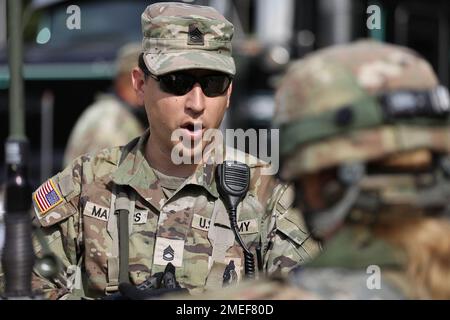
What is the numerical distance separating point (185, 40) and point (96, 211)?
58 cm

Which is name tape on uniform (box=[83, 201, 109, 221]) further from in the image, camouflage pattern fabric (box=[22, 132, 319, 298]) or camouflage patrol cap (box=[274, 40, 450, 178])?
camouflage patrol cap (box=[274, 40, 450, 178])

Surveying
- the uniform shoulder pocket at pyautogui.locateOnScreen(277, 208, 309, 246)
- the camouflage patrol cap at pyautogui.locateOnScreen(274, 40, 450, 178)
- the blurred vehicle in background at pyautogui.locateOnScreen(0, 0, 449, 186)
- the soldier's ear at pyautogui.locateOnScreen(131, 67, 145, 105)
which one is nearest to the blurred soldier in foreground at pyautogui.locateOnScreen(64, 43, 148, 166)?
the blurred vehicle in background at pyautogui.locateOnScreen(0, 0, 449, 186)

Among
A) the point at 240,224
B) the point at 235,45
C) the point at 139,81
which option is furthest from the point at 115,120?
the point at 240,224

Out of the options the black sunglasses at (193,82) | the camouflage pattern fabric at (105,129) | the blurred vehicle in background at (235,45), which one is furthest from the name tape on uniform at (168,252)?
the blurred vehicle in background at (235,45)

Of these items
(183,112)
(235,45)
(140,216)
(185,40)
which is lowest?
(140,216)

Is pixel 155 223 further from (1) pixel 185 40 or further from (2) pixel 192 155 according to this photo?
(1) pixel 185 40

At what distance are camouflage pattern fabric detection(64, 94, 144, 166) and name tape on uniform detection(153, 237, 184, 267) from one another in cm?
302

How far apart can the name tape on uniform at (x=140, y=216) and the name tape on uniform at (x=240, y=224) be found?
0.49ft

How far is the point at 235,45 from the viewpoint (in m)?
9.33

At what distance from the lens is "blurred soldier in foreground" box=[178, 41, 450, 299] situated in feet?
Result: 7.59

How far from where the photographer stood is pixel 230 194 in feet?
11.7

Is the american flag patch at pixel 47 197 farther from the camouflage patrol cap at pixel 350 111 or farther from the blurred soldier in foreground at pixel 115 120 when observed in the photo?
the blurred soldier in foreground at pixel 115 120
